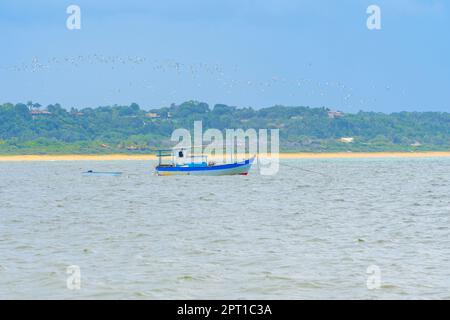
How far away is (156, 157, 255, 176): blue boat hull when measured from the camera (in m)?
72.7

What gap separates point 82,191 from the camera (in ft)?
191

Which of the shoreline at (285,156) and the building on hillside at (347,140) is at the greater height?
the building on hillside at (347,140)

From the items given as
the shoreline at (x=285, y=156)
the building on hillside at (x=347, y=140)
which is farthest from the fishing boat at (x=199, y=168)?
the building on hillside at (x=347, y=140)

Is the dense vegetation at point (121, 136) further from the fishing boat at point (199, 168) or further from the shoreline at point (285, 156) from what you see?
the fishing boat at point (199, 168)

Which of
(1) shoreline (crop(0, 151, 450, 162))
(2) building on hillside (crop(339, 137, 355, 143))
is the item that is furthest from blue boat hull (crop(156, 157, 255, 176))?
(2) building on hillside (crop(339, 137, 355, 143))

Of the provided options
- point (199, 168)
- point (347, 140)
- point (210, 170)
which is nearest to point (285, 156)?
point (347, 140)

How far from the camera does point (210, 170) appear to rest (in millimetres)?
72812

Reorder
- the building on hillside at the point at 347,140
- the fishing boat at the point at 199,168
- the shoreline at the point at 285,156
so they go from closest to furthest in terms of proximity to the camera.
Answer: the fishing boat at the point at 199,168, the shoreline at the point at 285,156, the building on hillside at the point at 347,140

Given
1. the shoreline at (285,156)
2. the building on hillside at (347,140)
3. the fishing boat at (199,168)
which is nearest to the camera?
the fishing boat at (199,168)

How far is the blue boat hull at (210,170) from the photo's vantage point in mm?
72688

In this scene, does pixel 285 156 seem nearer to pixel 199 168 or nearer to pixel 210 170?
pixel 210 170

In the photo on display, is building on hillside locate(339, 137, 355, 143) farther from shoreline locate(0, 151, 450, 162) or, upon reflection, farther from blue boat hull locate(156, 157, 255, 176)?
blue boat hull locate(156, 157, 255, 176)
